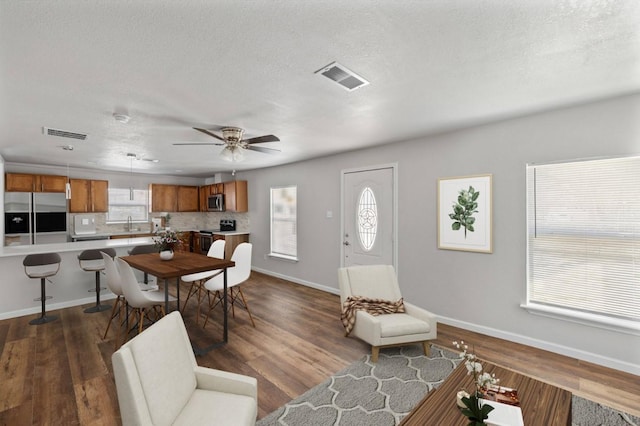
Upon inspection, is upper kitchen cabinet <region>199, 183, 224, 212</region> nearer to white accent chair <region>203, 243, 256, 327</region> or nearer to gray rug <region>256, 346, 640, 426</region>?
white accent chair <region>203, 243, 256, 327</region>

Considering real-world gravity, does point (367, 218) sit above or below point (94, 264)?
above

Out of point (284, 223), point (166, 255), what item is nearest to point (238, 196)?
point (284, 223)

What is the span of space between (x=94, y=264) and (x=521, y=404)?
5487mm

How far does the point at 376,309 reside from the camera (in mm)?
3250

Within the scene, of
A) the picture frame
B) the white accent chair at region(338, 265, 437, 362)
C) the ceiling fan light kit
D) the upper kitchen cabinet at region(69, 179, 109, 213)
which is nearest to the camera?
the white accent chair at region(338, 265, 437, 362)

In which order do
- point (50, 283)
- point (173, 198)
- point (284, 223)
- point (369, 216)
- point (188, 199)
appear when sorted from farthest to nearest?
point (188, 199) < point (173, 198) < point (284, 223) < point (369, 216) < point (50, 283)

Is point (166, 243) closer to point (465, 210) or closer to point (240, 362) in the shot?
point (240, 362)

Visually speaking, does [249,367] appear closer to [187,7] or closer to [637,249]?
[187,7]

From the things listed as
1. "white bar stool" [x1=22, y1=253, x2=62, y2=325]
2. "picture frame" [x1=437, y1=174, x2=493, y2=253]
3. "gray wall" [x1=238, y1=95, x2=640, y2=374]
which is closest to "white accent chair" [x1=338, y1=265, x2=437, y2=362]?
"gray wall" [x1=238, y1=95, x2=640, y2=374]

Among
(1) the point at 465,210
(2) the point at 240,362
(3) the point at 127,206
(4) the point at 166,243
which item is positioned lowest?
(2) the point at 240,362

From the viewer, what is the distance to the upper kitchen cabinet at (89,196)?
6471 mm

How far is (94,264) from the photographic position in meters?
4.52

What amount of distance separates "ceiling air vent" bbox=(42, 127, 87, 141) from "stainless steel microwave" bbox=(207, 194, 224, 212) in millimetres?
3870

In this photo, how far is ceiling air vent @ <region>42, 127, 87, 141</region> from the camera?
11.4 feet
